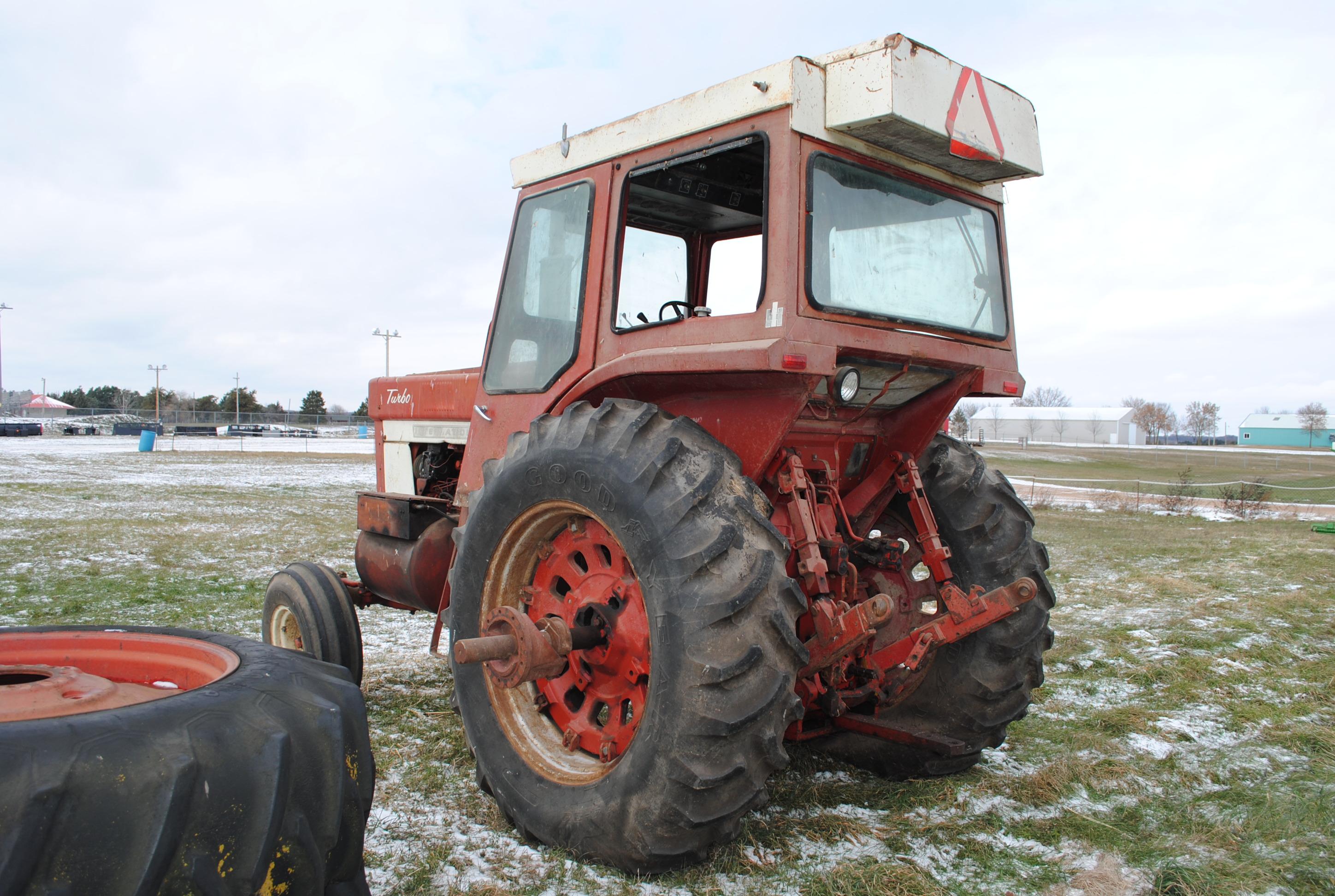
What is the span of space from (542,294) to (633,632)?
1758mm

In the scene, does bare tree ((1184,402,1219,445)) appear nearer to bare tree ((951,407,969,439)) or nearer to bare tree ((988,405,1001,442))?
bare tree ((988,405,1001,442))

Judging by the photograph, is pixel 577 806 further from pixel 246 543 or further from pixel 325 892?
pixel 246 543

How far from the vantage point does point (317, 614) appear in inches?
183

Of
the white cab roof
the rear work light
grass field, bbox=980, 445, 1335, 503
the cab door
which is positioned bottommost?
grass field, bbox=980, 445, 1335, 503

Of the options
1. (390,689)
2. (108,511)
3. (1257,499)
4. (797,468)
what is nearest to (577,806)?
(797,468)

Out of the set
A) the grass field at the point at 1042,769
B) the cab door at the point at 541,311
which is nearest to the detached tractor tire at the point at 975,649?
the grass field at the point at 1042,769

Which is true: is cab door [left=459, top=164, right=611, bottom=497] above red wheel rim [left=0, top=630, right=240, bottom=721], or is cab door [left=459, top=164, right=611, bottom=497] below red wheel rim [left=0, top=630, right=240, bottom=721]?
above

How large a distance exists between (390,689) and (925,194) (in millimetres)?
3805

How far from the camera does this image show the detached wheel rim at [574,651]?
3250mm

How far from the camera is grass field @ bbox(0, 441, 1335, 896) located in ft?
9.77

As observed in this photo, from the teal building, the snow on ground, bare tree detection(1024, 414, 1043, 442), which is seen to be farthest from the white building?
the snow on ground

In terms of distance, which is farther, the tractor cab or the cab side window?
the cab side window

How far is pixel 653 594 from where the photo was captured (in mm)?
2879

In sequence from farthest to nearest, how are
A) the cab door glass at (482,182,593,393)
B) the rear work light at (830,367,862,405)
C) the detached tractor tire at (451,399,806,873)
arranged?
the cab door glass at (482,182,593,393)
the rear work light at (830,367,862,405)
the detached tractor tire at (451,399,806,873)
